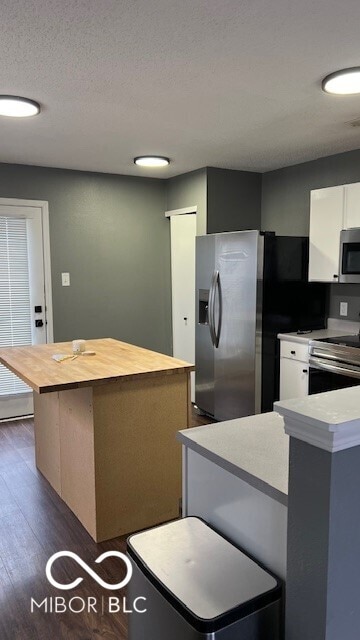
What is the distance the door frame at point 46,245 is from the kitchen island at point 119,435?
1743mm

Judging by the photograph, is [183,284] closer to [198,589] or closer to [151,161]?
[151,161]

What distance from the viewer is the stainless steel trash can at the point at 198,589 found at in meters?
1.11

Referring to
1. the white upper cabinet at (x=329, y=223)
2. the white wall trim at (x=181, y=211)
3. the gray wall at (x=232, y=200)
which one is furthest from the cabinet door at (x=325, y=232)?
the white wall trim at (x=181, y=211)

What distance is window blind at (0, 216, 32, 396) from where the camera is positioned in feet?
14.4

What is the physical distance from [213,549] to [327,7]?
5.98 ft

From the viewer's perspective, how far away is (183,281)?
4895mm

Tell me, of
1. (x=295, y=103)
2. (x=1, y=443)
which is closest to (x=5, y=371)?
(x=1, y=443)

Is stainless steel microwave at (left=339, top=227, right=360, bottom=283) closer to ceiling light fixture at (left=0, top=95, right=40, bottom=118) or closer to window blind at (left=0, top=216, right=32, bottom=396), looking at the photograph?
ceiling light fixture at (left=0, top=95, right=40, bottom=118)

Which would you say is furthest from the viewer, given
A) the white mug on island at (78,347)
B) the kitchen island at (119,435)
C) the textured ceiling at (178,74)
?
the white mug on island at (78,347)

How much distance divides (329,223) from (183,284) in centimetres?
164

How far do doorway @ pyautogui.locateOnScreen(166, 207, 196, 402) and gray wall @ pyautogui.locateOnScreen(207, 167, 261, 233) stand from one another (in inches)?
9.4

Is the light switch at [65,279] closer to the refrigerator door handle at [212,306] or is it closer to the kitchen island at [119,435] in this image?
the refrigerator door handle at [212,306]

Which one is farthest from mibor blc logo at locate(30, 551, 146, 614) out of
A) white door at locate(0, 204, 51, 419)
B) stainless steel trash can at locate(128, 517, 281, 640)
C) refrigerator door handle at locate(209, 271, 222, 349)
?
white door at locate(0, 204, 51, 419)

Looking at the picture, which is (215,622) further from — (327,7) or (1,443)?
(1,443)
